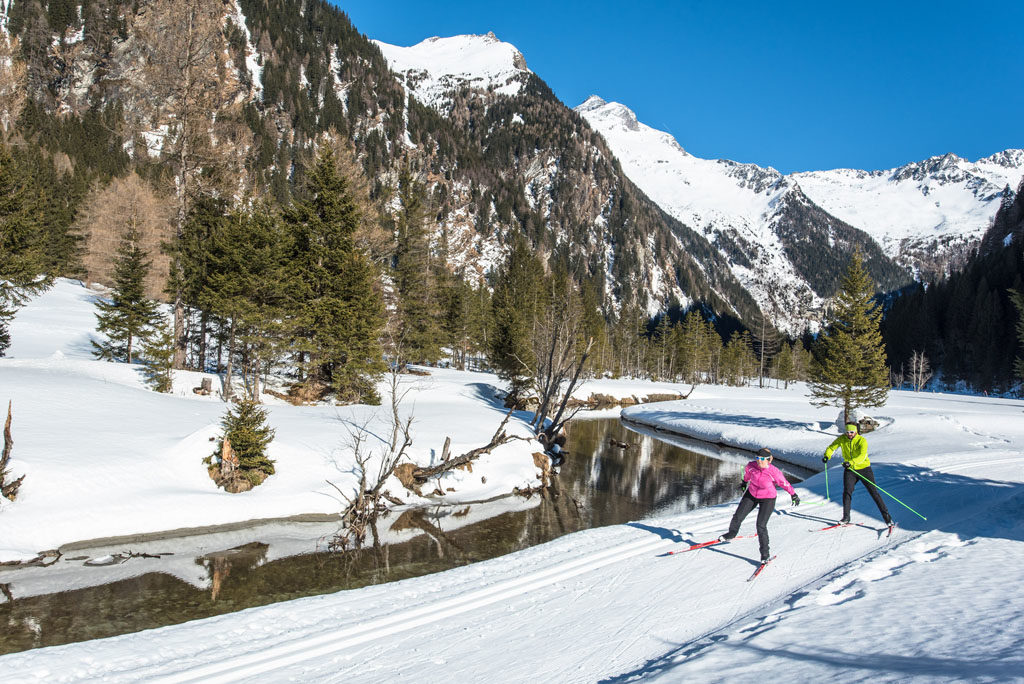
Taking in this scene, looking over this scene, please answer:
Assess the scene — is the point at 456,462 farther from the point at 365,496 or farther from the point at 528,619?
the point at 528,619

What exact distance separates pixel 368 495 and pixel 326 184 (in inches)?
649

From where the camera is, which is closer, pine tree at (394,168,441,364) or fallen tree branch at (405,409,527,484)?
fallen tree branch at (405,409,527,484)

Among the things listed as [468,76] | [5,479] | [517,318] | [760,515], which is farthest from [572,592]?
[468,76]

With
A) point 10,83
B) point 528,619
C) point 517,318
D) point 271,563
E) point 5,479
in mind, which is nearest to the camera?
point 528,619

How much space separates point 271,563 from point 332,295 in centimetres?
1476

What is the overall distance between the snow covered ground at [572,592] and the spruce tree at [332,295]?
23.0 feet

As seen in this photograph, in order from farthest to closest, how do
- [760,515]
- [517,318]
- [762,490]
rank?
[517,318], [762,490], [760,515]

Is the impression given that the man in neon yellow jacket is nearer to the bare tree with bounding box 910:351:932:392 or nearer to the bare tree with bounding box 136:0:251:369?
the bare tree with bounding box 136:0:251:369

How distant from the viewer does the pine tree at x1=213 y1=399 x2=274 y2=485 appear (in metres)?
14.2

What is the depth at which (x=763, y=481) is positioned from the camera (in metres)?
9.20

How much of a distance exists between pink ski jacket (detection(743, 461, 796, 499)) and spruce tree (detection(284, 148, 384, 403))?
A: 18.1 m

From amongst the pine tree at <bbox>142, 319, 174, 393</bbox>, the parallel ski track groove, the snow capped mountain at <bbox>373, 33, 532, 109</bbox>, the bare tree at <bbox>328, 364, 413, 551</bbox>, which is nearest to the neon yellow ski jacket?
the parallel ski track groove

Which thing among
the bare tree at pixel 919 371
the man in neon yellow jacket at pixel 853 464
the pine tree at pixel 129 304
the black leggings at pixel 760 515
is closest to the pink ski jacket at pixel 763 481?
the black leggings at pixel 760 515

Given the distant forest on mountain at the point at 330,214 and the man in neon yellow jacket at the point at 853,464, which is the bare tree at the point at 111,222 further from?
the man in neon yellow jacket at the point at 853,464
